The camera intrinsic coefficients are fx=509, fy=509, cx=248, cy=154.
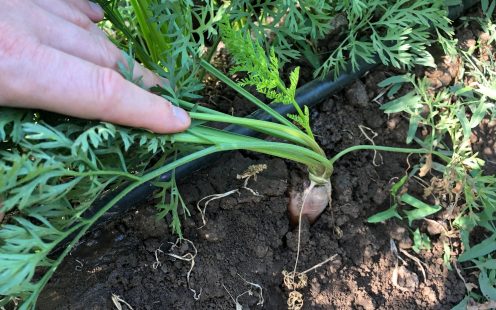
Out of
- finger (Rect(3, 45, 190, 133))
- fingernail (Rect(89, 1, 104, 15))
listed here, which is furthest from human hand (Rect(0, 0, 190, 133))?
fingernail (Rect(89, 1, 104, 15))

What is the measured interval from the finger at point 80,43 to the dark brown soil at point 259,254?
0.60m

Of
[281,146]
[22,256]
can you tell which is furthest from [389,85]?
[22,256]

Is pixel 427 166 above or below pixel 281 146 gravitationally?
below

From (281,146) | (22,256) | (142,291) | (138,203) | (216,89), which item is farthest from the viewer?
(216,89)

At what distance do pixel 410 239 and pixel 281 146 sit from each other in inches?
27.7

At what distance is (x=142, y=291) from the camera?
1.66 meters

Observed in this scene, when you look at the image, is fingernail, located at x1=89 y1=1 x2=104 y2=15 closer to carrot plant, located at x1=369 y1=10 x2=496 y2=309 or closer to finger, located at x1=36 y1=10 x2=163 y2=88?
finger, located at x1=36 y1=10 x2=163 y2=88

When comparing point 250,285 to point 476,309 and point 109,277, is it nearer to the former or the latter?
point 109,277

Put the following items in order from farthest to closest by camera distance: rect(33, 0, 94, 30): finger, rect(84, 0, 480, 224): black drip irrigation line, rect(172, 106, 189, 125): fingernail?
rect(84, 0, 480, 224): black drip irrigation line < rect(33, 0, 94, 30): finger < rect(172, 106, 189, 125): fingernail

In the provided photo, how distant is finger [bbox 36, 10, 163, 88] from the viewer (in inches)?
50.9

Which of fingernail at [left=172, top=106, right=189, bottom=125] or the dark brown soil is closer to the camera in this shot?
fingernail at [left=172, top=106, right=189, bottom=125]

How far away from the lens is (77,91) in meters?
1.16

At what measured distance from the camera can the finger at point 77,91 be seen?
1131 mm

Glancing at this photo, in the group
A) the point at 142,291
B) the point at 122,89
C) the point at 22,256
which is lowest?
the point at 142,291
